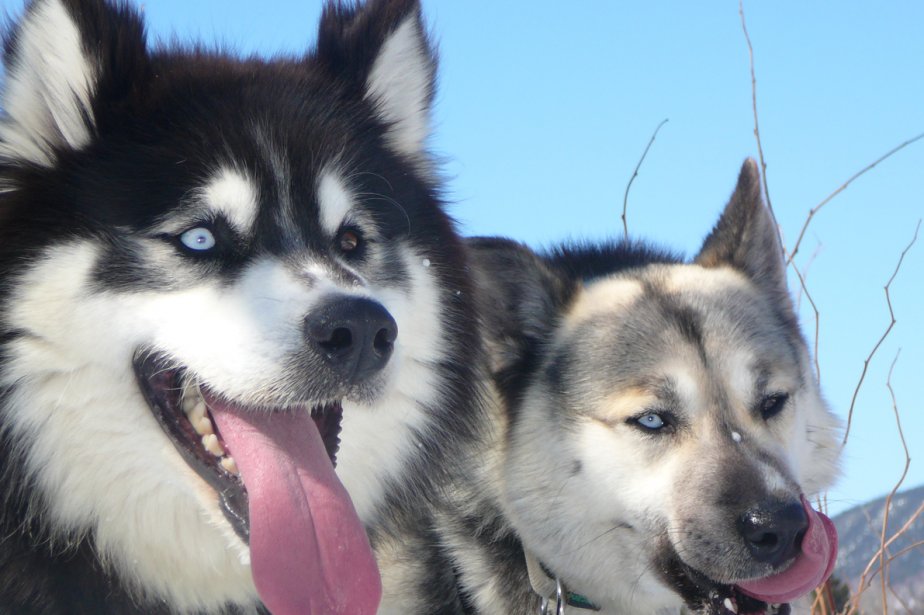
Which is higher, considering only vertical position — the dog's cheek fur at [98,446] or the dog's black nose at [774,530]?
the dog's cheek fur at [98,446]

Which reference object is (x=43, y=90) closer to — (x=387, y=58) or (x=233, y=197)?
(x=233, y=197)

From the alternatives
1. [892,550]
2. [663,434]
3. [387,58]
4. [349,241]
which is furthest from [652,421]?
[892,550]

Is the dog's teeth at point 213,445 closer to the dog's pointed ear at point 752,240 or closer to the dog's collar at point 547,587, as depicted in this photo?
the dog's collar at point 547,587

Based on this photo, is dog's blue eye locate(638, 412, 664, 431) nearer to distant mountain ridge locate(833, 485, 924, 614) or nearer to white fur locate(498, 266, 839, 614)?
white fur locate(498, 266, 839, 614)

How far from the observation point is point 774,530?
2992 mm

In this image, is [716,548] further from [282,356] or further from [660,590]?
[282,356]

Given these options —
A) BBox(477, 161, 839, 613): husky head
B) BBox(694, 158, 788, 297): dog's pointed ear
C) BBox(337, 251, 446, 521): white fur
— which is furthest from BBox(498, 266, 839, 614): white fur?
BBox(337, 251, 446, 521): white fur

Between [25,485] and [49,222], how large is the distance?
2.06 feet

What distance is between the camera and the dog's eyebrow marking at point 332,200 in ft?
9.00

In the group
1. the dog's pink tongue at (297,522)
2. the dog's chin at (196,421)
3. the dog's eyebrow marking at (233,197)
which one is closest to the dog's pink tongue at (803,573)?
the dog's pink tongue at (297,522)

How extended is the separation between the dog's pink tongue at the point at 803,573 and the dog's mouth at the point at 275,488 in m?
1.22

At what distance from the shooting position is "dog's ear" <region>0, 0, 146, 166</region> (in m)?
2.57

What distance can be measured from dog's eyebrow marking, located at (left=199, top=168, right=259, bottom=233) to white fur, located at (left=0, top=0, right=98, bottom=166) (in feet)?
1.16

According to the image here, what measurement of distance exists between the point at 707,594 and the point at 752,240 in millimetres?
1364
